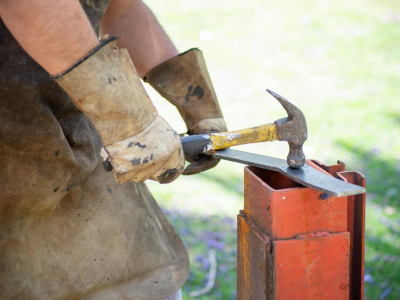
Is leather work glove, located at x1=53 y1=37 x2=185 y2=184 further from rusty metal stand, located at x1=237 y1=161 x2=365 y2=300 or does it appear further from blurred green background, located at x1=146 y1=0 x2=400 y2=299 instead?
blurred green background, located at x1=146 y1=0 x2=400 y2=299

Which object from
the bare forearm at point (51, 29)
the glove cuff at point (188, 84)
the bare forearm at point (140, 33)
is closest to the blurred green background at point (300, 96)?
the glove cuff at point (188, 84)

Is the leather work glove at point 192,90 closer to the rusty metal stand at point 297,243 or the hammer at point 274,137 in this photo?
the hammer at point 274,137

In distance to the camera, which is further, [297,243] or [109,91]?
[297,243]

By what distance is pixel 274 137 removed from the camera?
145 cm

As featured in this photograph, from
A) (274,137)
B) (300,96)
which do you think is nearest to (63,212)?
(274,137)

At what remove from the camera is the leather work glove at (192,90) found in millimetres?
1708

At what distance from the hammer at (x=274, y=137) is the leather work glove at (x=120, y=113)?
229 mm

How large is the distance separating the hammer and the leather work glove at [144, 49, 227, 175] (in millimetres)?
255

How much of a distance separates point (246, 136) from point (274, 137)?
0.10m

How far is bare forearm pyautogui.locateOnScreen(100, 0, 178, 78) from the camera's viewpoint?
66.1 inches

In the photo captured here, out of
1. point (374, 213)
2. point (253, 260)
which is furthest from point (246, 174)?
point (374, 213)

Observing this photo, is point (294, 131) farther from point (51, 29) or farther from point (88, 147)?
point (51, 29)

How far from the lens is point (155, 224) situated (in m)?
1.64

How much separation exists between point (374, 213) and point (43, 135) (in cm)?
296
